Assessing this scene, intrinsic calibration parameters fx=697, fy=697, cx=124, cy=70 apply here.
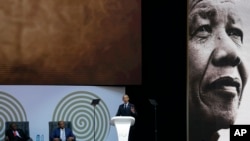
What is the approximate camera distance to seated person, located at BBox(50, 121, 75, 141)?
48.6ft

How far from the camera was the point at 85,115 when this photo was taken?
1566 cm

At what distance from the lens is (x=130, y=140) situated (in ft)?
50.4

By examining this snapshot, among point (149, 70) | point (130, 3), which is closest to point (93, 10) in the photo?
point (130, 3)

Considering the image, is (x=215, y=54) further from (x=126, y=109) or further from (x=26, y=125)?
(x=26, y=125)

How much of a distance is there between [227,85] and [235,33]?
1.18 metres

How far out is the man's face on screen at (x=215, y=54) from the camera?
51.3 ft

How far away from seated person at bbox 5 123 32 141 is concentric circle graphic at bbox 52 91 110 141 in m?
1.00

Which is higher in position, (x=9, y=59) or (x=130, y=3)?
(x=130, y=3)

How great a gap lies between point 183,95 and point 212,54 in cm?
113

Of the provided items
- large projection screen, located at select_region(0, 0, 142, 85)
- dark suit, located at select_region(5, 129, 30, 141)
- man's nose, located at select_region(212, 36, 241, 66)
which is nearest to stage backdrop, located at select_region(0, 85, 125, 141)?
large projection screen, located at select_region(0, 0, 142, 85)

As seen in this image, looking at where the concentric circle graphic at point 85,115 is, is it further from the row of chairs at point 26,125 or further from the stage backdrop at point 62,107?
the row of chairs at point 26,125

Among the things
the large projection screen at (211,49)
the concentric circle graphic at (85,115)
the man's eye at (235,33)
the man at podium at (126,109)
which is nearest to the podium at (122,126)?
the man at podium at (126,109)

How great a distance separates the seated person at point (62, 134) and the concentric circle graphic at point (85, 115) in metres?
0.59

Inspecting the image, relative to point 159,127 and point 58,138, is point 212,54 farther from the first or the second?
point 58,138
